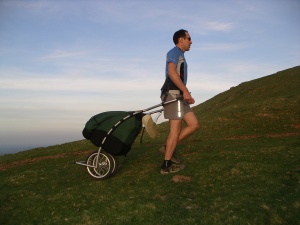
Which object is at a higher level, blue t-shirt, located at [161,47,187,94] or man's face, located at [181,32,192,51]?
man's face, located at [181,32,192,51]

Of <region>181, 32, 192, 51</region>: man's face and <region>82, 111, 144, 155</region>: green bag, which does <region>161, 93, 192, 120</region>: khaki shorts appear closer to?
<region>82, 111, 144, 155</region>: green bag

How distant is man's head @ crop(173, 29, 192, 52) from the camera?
10.2 metres

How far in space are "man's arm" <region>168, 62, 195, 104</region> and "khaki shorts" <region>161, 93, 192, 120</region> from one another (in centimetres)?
44

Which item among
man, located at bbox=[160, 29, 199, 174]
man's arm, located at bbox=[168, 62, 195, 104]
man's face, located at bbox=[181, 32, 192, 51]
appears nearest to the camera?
man's arm, located at bbox=[168, 62, 195, 104]

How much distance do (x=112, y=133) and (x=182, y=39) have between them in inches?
153

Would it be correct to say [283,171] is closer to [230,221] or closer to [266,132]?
[230,221]

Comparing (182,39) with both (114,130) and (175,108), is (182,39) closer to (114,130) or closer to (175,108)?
(175,108)

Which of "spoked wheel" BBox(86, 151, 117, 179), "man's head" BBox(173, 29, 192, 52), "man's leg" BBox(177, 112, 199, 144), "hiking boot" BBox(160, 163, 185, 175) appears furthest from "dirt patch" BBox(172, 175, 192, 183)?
"man's head" BBox(173, 29, 192, 52)

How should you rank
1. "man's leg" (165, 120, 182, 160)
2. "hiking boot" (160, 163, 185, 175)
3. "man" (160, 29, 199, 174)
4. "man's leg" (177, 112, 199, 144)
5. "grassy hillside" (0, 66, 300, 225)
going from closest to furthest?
1. "grassy hillside" (0, 66, 300, 225)
2. "man" (160, 29, 199, 174)
3. "man's leg" (165, 120, 182, 160)
4. "man's leg" (177, 112, 199, 144)
5. "hiking boot" (160, 163, 185, 175)

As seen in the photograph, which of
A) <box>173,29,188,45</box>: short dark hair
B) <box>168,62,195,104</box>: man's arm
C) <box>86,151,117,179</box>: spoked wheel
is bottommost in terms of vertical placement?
<box>86,151,117,179</box>: spoked wheel

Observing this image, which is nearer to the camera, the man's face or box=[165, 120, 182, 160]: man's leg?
box=[165, 120, 182, 160]: man's leg

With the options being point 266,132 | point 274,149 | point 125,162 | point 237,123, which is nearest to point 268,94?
point 237,123

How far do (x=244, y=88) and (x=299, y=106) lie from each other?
26951 mm

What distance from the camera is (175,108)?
9.98 m
